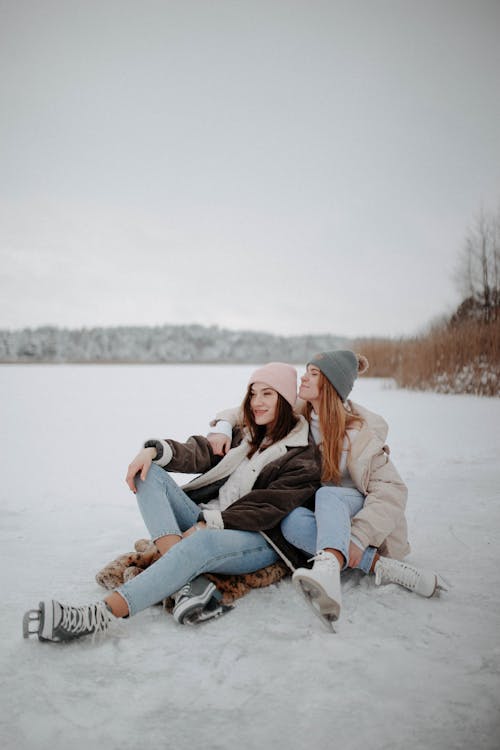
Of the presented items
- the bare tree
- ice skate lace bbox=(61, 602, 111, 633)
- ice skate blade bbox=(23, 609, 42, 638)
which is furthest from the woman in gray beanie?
the bare tree

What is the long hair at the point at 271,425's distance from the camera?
229cm

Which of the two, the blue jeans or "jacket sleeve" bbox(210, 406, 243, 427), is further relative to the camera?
"jacket sleeve" bbox(210, 406, 243, 427)

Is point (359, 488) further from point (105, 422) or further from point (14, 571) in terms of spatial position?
point (105, 422)

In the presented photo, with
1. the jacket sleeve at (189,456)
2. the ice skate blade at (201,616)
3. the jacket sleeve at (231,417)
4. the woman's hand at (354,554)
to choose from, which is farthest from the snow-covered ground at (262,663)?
the jacket sleeve at (231,417)

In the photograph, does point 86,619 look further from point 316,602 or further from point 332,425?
point 332,425

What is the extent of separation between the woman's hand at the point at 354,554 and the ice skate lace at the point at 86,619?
3.03 ft

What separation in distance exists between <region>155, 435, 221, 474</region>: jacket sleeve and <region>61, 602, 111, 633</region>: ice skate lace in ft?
2.13

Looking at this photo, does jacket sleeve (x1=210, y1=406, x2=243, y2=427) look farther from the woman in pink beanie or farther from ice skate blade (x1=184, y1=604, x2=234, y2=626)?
ice skate blade (x1=184, y1=604, x2=234, y2=626)

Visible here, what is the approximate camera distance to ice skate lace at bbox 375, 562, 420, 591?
2002 millimetres

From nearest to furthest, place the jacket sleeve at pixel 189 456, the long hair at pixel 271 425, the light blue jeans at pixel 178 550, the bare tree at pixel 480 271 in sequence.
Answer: the light blue jeans at pixel 178 550
the jacket sleeve at pixel 189 456
the long hair at pixel 271 425
the bare tree at pixel 480 271

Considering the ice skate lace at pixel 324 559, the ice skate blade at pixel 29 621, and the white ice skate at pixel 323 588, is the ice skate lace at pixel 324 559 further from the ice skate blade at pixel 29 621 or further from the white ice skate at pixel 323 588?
the ice skate blade at pixel 29 621

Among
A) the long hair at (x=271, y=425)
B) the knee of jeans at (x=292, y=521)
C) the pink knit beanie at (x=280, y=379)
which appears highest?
the pink knit beanie at (x=280, y=379)

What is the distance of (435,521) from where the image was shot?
9.82 feet

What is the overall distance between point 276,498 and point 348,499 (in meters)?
0.34
